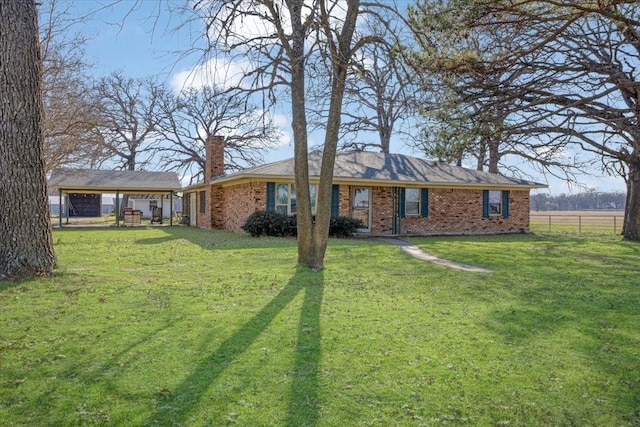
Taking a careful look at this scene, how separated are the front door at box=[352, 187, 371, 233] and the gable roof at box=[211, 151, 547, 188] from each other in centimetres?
68

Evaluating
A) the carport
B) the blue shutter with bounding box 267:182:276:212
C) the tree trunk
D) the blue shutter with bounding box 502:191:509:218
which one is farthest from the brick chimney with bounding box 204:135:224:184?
the blue shutter with bounding box 502:191:509:218

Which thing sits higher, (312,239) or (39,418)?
Answer: (312,239)

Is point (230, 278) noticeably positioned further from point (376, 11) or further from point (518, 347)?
point (376, 11)

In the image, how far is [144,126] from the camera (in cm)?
3372

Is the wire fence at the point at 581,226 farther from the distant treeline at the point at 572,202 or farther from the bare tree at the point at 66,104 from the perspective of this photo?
the bare tree at the point at 66,104

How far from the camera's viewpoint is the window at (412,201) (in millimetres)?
18625

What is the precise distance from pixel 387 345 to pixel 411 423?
1.44m

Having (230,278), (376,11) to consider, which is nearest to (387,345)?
(230,278)

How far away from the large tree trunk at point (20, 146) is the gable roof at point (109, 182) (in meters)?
17.6

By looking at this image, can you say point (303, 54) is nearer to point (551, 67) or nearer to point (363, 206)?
point (551, 67)

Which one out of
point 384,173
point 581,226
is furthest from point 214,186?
point 581,226

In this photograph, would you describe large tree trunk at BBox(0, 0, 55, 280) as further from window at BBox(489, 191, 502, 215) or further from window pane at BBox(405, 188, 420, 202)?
window at BBox(489, 191, 502, 215)

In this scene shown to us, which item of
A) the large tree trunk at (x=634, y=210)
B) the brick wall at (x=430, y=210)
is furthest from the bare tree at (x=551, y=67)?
the large tree trunk at (x=634, y=210)

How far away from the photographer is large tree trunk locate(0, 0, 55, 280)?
6.55m
